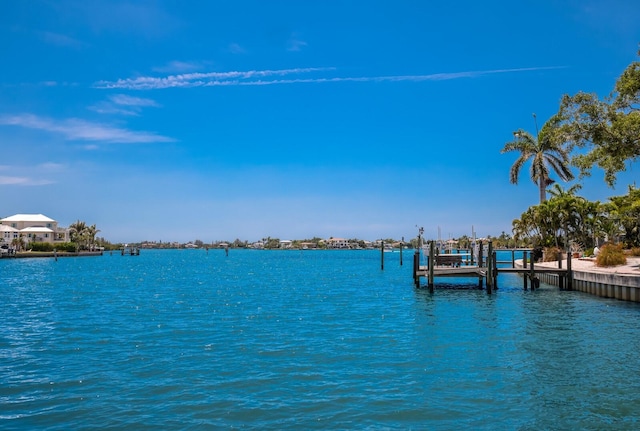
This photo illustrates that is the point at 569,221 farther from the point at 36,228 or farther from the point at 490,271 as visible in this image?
the point at 36,228

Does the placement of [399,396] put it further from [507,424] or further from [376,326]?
[376,326]

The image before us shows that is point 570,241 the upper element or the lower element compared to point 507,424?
upper

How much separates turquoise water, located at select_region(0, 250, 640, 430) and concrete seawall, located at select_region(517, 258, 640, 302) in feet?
3.83

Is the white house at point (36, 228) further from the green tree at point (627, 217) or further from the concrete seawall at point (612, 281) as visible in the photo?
the concrete seawall at point (612, 281)

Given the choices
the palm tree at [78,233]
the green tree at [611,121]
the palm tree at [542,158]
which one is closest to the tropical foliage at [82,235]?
the palm tree at [78,233]

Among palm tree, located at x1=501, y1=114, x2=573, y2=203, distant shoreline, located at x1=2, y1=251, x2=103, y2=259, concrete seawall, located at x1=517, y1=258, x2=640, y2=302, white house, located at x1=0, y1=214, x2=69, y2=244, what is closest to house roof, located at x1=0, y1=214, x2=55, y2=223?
white house, located at x1=0, y1=214, x2=69, y2=244

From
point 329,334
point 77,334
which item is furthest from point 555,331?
point 77,334

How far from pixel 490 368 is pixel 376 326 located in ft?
27.8

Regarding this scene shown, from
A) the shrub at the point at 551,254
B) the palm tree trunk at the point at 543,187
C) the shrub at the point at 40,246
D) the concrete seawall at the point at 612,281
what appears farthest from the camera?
the shrub at the point at 40,246

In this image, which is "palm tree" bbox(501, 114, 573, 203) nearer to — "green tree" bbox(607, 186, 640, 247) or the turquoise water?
"green tree" bbox(607, 186, 640, 247)

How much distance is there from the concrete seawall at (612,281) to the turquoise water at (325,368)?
1.17 m

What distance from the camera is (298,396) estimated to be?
515 inches

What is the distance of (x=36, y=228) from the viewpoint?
16075cm

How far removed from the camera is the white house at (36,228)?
157m
